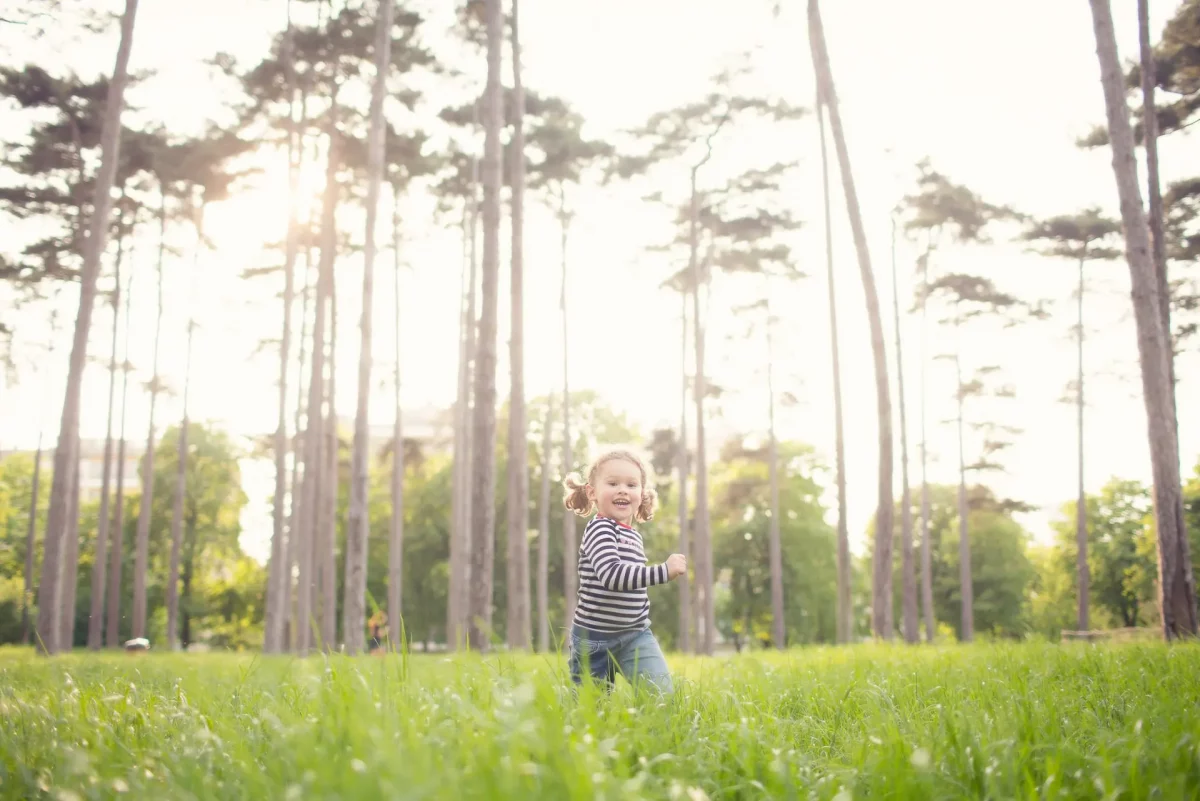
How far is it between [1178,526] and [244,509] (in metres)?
42.2

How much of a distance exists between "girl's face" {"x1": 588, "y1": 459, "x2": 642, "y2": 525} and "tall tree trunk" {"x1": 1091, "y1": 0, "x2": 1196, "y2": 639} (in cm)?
932

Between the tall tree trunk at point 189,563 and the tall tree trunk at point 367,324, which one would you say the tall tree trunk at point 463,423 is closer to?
the tall tree trunk at point 367,324

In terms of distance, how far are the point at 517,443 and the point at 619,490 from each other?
44.1 ft

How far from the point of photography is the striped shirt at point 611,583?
15.9ft

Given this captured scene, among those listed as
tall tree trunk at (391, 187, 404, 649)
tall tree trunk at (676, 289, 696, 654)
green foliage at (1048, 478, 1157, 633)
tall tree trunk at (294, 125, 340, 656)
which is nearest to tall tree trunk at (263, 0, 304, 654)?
tall tree trunk at (294, 125, 340, 656)

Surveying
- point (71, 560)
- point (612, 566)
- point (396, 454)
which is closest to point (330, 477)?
point (396, 454)

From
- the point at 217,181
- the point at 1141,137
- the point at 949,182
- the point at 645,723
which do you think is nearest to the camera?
the point at 645,723

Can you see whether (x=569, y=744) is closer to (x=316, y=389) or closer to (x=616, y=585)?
(x=616, y=585)

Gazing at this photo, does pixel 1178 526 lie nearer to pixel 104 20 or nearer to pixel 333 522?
pixel 104 20

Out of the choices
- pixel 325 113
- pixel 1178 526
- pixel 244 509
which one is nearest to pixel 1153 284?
pixel 1178 526

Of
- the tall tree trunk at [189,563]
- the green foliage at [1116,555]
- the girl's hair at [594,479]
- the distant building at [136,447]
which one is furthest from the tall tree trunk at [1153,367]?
the tall tree trunk at [189,563]

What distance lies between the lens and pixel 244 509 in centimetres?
4491

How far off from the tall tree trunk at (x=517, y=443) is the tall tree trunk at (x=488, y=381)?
46.6 inches

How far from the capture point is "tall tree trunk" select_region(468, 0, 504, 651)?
15.5 m
